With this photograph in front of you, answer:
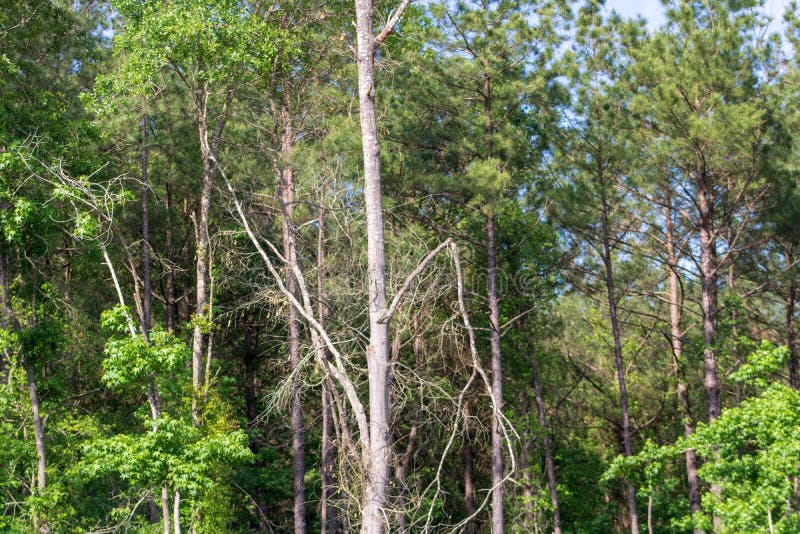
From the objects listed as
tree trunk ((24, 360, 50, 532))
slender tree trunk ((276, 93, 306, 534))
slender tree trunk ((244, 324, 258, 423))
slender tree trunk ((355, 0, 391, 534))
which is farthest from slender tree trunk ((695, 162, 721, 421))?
tree trunk ((24, 360, 50, 532))

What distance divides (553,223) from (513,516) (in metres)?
6.37

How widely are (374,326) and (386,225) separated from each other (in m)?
8.88

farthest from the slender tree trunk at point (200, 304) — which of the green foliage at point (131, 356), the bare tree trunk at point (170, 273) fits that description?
the bare tree trunk at point (170, 273)

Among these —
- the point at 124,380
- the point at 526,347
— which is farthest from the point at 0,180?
the point at 526,347

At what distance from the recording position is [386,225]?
47.5 ft

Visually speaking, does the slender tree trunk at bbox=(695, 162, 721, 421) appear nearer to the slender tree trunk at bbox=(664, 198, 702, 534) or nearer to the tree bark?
the slender tree trunk at bbox=(664, 198, 702, 534)

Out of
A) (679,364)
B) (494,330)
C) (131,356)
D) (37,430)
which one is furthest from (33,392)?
(679,364)

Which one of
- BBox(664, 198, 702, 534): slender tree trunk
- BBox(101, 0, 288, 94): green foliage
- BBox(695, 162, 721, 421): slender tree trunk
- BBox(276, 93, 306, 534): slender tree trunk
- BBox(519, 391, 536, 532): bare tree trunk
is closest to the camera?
BBox(101, 0, 288, 94): green foliage

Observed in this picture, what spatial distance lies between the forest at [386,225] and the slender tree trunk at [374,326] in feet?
15.0

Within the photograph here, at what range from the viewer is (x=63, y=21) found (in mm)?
13859

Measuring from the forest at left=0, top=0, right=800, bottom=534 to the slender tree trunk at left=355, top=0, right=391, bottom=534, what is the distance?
15.0 feet

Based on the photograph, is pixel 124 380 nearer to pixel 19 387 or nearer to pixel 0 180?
pixel 0 180

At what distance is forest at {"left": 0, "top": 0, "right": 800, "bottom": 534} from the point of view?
1133 cm

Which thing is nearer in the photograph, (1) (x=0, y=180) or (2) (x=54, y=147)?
(1) (x=0, y=180)
